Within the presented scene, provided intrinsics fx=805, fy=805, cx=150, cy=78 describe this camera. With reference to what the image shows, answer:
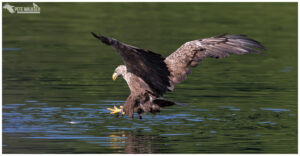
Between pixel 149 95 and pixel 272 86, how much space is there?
3876 millimetres

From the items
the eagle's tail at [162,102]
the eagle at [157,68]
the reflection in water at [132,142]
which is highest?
the eagle at [157,68]

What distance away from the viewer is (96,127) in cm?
1024

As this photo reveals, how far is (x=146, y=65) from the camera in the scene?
9742 millimetres

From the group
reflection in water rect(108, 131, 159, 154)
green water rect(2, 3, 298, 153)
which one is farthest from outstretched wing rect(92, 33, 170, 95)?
reflection in water rect(108, 131, 159, 154)

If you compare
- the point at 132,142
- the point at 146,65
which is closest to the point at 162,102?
the point at 146,65

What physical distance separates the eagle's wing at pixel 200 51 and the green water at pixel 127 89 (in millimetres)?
653

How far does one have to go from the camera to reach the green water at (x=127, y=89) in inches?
378

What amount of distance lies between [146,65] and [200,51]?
1.55 metres

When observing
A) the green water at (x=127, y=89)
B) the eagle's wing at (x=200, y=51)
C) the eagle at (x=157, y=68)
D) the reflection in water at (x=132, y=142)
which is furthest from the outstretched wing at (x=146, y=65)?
the reflection in water at (x=132, y=142)

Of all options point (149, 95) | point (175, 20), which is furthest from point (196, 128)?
point (175, 20)

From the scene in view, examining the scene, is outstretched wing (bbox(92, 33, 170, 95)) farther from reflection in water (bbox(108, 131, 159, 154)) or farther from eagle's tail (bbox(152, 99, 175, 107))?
reflection in water (bbox(108, 131, 159, 154))

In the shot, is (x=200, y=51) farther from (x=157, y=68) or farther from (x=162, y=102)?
(x=157, y=68)

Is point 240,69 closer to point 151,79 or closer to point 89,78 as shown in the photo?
point 89,78

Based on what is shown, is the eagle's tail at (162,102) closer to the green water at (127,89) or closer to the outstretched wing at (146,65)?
the outstretched wing at (146,65)
